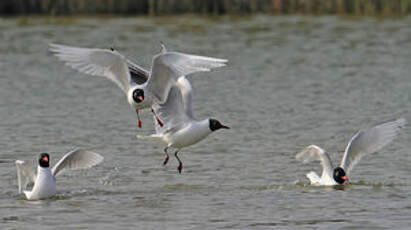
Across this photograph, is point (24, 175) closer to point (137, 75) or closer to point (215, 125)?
point (137, 75)

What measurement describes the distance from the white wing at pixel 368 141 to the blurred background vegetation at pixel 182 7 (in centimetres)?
1756

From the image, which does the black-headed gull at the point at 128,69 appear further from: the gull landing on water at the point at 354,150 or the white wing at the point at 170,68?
the gull landing on water at the point at 354,150

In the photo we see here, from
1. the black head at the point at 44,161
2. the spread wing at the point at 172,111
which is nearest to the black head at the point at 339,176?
the spread wing at the point at 172,111

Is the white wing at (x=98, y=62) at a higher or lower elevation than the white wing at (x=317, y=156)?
higher

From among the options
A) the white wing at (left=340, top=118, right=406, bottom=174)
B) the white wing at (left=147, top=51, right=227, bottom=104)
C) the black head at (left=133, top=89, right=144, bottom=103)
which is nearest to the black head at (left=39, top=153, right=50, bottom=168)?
the black head at (left=133, top=89, right=144, bottom=103)

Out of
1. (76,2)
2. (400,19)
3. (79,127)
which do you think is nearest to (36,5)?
(76,2)

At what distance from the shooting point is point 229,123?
16219mm

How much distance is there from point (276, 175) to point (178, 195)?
157cm

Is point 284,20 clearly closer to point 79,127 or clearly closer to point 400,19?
point 400,19

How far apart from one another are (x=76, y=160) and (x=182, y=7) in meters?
19.2

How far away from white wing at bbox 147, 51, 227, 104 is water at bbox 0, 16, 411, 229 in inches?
45.3

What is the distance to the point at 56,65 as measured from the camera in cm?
2386

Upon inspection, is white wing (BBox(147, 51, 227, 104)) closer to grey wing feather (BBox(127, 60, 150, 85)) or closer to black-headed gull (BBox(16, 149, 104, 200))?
grey wing feather (BBox(127, 60, 150, 85))

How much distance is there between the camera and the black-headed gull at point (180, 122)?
36.8 feet
